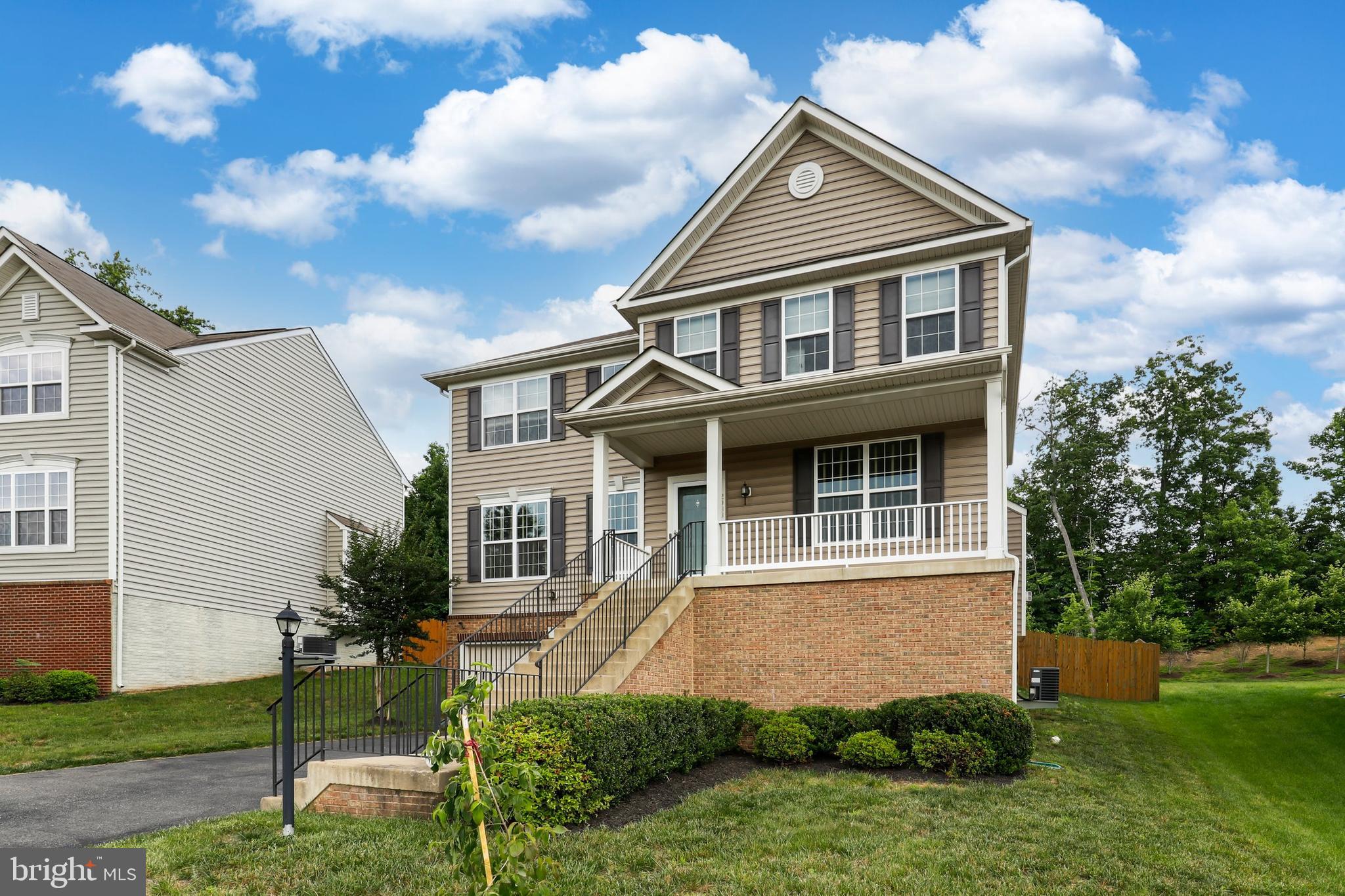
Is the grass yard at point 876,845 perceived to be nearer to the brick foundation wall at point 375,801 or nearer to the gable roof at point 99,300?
the brick foundation wall at point 375,801

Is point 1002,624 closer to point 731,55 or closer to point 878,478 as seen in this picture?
point 878,478

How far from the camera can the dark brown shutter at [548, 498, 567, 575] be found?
18.6 meters

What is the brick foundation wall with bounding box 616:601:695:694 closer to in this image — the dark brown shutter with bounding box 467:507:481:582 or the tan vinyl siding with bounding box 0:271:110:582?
the dark brown shutter with bounding box 467:507:481:582

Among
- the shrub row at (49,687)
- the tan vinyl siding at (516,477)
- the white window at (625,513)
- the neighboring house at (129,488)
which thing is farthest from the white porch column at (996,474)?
the neighboring house at (129,488)

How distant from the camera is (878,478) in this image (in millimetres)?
15438

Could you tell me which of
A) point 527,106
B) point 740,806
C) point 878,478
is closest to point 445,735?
point 740,806

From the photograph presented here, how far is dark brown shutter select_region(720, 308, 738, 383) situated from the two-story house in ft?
0.11

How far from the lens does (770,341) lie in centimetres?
1647

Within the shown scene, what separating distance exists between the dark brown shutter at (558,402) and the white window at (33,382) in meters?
10.1

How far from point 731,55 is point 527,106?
3.76 metres

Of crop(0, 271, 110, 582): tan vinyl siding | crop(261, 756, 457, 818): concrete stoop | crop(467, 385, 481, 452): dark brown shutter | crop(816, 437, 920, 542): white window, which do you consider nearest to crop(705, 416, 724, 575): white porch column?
crop(816, 437, 920, 542): white window

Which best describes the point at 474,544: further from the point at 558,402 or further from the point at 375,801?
the point at 375,801

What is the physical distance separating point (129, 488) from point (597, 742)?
14.9m

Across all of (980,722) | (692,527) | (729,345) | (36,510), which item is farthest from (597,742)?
(36,510)
